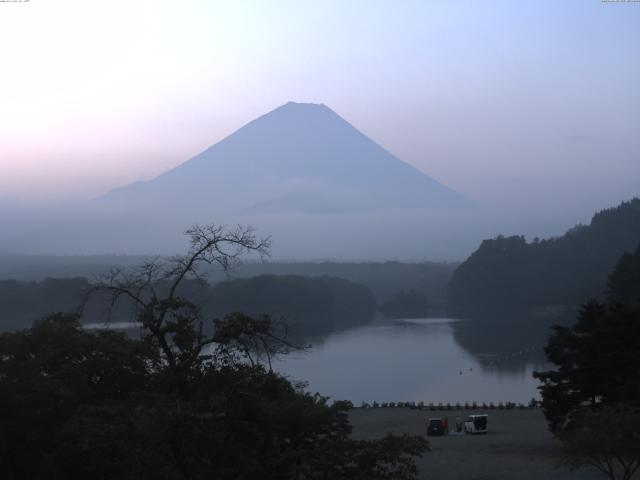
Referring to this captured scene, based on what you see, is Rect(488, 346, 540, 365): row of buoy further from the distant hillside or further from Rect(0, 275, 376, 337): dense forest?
the distant hillside

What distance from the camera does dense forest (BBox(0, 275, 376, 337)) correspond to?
114 ft

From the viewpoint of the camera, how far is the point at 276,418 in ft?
14.4

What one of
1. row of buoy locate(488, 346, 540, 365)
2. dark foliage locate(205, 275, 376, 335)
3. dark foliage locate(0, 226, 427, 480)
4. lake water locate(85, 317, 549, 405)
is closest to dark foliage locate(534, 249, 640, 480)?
lake water locate(85, 317, 549, 405)

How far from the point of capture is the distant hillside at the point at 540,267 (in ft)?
154

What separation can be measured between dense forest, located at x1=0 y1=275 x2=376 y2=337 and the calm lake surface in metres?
4.68

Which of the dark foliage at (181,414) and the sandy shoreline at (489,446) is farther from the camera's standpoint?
the sandy shoreline at (489,446)

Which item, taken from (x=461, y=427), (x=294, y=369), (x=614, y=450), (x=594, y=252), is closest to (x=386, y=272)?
(x=594, y=252)

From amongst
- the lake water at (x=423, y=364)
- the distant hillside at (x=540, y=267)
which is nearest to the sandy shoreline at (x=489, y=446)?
the lake water at (x=423, y=364)

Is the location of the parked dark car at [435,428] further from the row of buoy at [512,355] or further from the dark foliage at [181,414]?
the row of buoy at [512,355]

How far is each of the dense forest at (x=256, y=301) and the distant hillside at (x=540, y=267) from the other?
6.20 metres

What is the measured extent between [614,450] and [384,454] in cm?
306

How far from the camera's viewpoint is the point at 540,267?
1976 inches

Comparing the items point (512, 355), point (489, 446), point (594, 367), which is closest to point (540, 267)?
point (512, 355)

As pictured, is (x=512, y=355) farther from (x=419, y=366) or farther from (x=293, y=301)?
(x=293, y=301)
